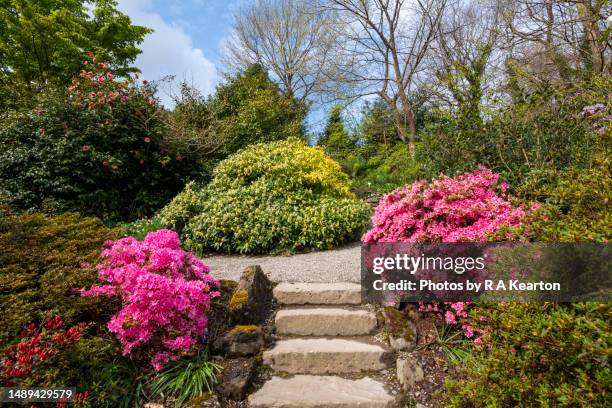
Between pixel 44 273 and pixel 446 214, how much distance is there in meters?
3.63

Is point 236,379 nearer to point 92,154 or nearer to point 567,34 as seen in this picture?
point 92,154

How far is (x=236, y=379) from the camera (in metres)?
2.42

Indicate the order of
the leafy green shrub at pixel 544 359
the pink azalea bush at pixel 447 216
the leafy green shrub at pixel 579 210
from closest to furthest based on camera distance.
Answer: the leafy green shrub at pixel 544 359 < the leafy green shrub at pixel 579 210 < the pink azalea bush at pixel 447 216

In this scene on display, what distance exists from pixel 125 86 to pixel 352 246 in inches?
246

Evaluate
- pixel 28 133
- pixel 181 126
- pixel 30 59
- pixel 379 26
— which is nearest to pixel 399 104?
pixel 379 26

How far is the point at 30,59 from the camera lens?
1216cm

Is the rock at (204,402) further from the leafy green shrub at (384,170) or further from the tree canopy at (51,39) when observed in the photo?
the tree canopy at (51,39)

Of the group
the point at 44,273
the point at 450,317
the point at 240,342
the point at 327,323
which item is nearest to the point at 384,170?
the point at 327,323

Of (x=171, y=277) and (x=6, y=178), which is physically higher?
(x=6, y=178)

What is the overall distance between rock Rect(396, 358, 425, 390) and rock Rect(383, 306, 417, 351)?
0.17 meters

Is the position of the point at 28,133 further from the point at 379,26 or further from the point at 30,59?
the point at 379,26

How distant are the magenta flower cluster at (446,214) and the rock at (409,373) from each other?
3.40ft

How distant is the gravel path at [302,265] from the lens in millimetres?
3850

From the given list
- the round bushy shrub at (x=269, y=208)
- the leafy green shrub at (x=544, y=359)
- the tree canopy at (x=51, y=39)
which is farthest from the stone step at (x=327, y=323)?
the tree canopy at (x=51, y=39)
